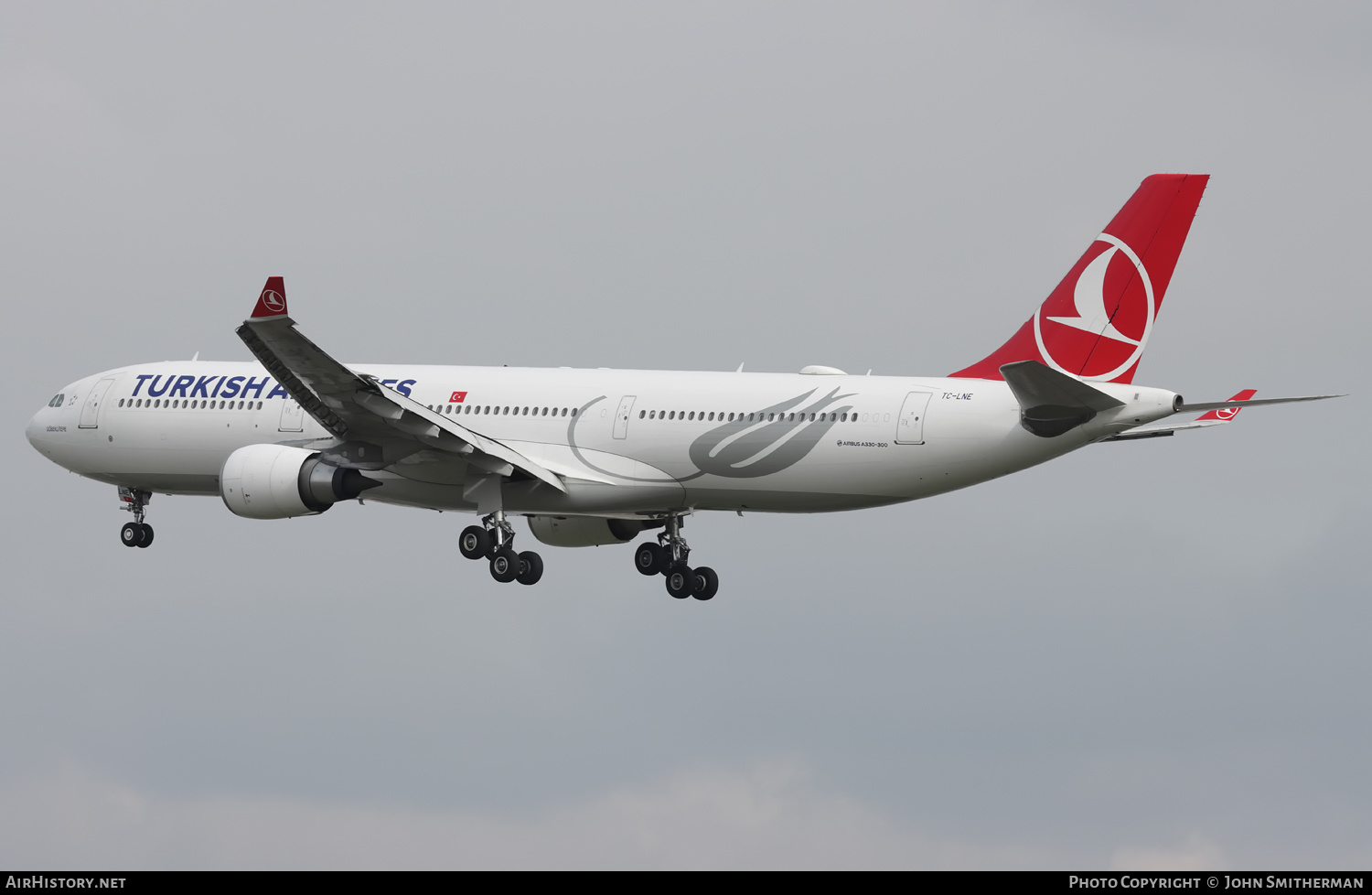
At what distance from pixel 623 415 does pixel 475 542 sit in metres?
4.41

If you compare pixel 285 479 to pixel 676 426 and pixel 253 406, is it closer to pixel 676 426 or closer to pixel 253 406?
pixel 253 406

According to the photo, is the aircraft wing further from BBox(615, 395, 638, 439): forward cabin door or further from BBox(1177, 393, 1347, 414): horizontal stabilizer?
BBox(1177, 393, 1347, 414): horizontal stabilizer

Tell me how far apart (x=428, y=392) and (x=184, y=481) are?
6.67 m

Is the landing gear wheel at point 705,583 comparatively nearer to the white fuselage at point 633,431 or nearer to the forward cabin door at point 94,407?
the white fuselage at point 633,431

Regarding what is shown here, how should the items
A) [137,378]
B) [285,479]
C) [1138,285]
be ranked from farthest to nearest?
[137,378] → [285,479] → [1138,285]

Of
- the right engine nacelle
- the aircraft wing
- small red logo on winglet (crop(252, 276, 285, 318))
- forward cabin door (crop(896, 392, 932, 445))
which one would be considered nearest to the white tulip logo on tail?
forward cabin door (crop(896, 392, 932, 445))

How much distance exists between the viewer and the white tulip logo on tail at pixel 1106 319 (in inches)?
1528

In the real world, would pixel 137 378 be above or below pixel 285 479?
above

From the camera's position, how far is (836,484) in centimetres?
4041

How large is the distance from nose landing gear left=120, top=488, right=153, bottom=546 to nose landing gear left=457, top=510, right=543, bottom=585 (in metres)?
10.1

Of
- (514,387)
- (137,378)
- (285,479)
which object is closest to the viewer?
(285,479)

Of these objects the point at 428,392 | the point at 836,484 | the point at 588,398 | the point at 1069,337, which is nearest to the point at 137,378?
the point at 428,392

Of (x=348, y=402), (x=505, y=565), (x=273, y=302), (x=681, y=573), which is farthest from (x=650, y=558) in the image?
(x=273, y=302)

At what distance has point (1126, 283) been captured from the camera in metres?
39.1
